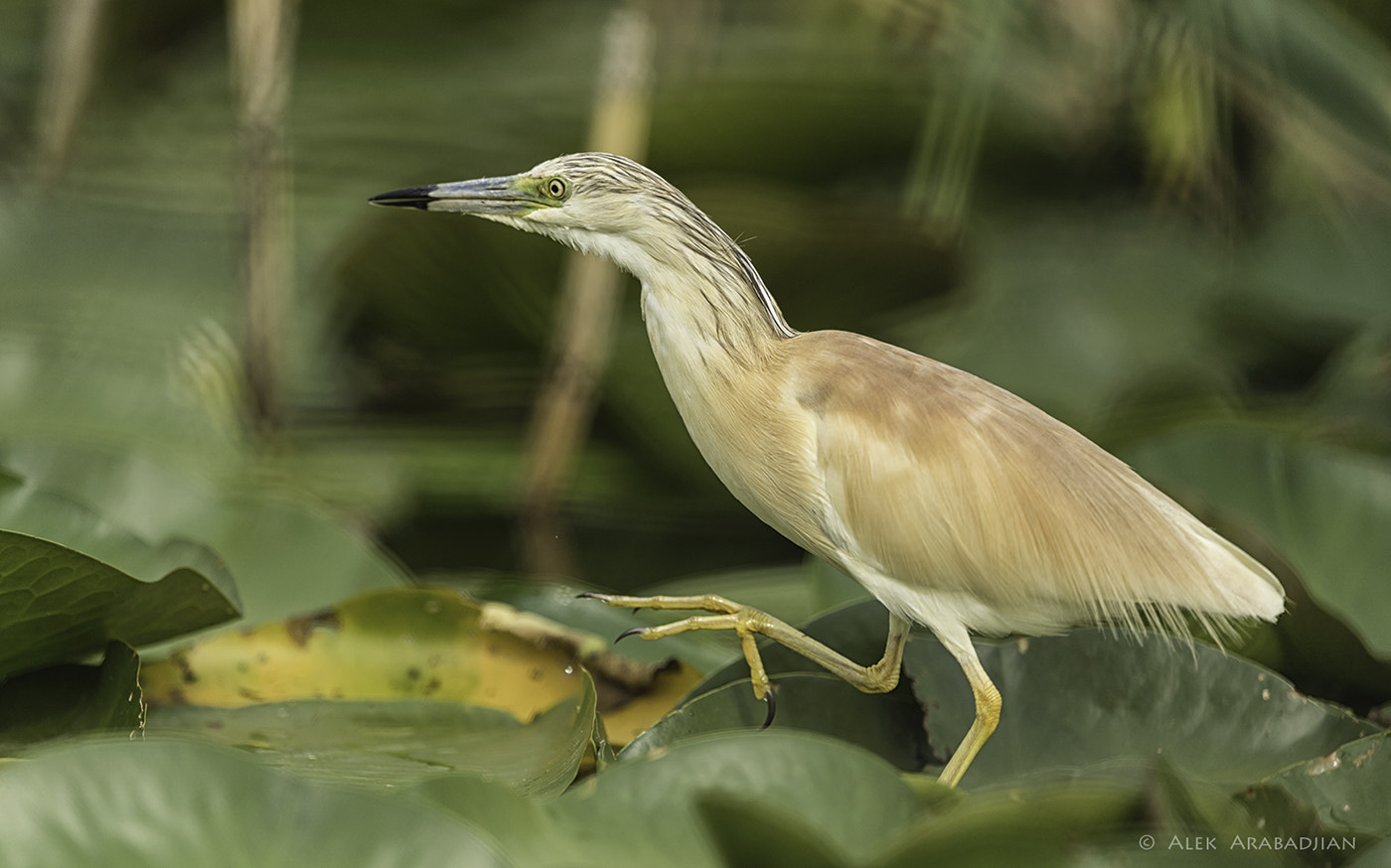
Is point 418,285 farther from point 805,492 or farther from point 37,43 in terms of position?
point 37,43

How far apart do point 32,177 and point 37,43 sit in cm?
69

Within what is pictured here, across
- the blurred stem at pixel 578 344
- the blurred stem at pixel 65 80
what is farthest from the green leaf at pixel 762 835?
the blurred stem at pixel 65 80

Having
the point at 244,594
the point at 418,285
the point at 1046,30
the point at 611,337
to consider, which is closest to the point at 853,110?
the point at 1046,30

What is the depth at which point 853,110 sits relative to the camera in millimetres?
2779

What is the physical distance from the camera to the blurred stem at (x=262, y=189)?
220 centimetres

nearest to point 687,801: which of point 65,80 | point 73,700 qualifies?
point 73,700

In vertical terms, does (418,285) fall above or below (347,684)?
above

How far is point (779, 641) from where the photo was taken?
129 cm

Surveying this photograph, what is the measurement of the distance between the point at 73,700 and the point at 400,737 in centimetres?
31

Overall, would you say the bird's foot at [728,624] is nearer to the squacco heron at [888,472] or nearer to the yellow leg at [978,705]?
the squacco heron at [888,472]

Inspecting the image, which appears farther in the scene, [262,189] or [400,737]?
[262,189]

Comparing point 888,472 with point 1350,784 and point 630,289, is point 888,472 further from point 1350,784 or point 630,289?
point 630,289

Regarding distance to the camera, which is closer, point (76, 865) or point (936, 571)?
point (76, 865)

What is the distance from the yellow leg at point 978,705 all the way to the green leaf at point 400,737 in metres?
0.32
